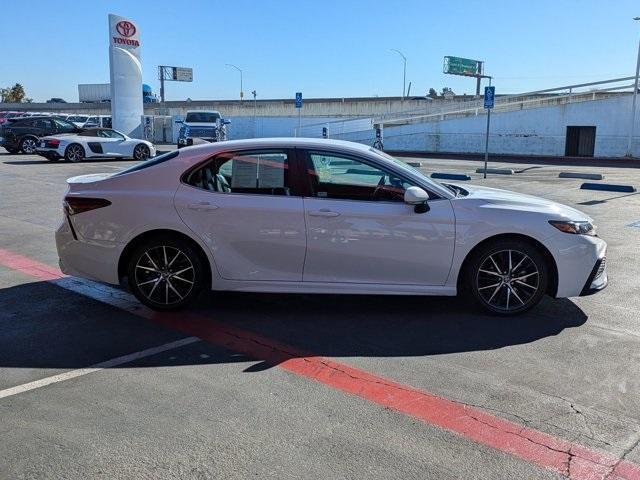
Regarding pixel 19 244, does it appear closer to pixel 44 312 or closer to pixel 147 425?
pixel 44 312

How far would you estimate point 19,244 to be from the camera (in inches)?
336

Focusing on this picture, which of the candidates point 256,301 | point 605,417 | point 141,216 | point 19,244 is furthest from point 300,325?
point 19,244

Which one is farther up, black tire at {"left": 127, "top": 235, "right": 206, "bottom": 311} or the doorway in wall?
the doorway in wall

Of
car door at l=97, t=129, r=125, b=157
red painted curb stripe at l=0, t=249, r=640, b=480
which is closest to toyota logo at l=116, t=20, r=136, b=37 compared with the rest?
car door at l=97, t=129, r=125, b=157

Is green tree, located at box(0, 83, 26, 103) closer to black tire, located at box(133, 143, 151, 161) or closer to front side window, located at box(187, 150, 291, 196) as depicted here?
black tire, located at box(133, 143, 151, 161)

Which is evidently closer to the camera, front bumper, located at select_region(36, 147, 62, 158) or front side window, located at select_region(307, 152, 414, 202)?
front side window, located at select_region(307, 152, 414, 202)

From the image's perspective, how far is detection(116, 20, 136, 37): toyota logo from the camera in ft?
114

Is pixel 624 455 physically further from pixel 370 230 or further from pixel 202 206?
pixel 202 206

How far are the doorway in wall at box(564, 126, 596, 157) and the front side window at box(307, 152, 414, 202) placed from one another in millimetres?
31868

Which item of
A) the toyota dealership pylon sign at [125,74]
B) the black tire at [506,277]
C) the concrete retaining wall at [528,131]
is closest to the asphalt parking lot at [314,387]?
the black tire at [506,277]

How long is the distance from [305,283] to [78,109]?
85.2m

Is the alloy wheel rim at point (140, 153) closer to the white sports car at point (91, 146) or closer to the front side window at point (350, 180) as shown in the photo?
the white sports car at point (91, 146)

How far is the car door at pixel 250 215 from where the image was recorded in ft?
17.3

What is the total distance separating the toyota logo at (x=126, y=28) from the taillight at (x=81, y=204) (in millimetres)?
32718
